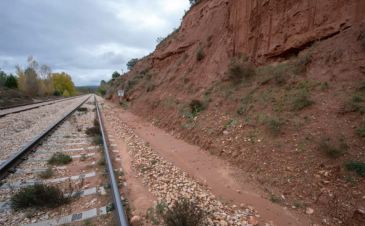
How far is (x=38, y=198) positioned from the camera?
3.68 metres

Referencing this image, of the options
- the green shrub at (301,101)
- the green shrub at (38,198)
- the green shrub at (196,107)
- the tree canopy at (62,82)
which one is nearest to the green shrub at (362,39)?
the green shrub at (301,101)

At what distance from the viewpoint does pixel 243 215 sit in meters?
3.72

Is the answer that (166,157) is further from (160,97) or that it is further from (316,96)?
(160,97)

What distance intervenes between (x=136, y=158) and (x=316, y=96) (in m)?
6.08

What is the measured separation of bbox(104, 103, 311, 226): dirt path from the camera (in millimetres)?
3748

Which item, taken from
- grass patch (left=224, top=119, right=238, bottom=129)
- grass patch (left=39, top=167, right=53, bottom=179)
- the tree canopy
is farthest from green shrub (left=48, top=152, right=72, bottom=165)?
the tree canopy

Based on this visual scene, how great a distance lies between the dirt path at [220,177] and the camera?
3.75 m

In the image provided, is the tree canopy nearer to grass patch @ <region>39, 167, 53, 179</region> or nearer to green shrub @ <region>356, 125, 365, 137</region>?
grass patch @ <region>39, 167, 53, 179</region>

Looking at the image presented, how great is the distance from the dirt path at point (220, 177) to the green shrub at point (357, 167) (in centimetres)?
152

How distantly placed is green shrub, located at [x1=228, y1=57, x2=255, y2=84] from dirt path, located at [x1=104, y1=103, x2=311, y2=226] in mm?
4221

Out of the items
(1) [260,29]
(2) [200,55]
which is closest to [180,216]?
(1) [260,29]

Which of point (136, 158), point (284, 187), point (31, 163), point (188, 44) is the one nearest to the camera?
point (284, 187)

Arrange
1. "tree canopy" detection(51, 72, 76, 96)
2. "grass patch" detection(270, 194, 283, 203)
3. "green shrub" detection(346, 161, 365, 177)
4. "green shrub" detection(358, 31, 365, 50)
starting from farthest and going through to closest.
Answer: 1. "tree canopy" detection(51, 72, 76, 96)
2. "green shrub" detection(358, 31, 365, 50)
3. "grass patch" detection(270, 194, 283, 203)
4. "green shrub" detection(346, 161, 365, 177)

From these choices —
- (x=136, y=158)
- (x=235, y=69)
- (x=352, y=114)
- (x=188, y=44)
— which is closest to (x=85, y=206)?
(x=136, y=158)
